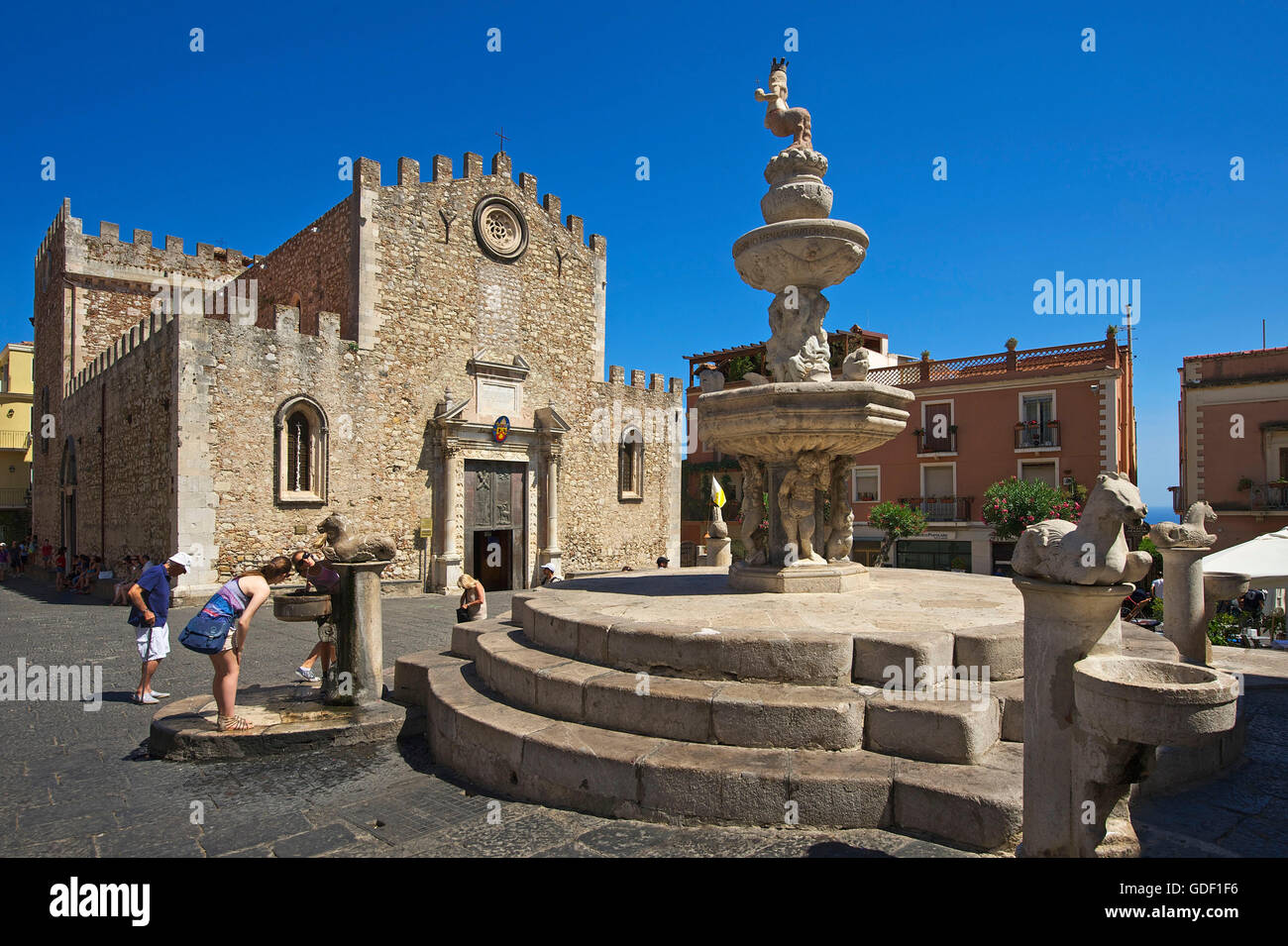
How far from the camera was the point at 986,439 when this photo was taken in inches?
1070

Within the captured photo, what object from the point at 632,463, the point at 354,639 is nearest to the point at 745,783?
the point at 354,639

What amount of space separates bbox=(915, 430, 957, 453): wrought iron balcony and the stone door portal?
52.7ft

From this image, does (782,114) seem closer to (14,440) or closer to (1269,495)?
(1269,495)

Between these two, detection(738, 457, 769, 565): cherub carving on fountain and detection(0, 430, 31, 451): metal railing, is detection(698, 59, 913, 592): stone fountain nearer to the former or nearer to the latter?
detection(738, 457, 769, 565): cherub carving on fountain

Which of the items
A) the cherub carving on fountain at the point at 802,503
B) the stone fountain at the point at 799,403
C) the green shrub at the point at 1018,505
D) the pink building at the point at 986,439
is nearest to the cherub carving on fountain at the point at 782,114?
the stone fountain at the point at 799,403

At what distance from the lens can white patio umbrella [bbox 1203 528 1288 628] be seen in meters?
9.95

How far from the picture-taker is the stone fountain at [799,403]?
21.9ft

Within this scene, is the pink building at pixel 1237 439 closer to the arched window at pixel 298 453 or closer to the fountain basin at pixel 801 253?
the fountain basin at pixel 801 253

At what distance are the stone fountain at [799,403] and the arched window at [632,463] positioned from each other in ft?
51.4

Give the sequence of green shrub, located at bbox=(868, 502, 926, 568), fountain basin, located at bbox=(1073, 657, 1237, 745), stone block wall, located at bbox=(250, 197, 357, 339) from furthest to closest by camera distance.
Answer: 1. green shrub, located at bbox=(868, 502, 926, 568)
2. stone block wall, located at bbox=(250, 197, 357, 339)
3. fountain basin, located at bbox=(1073, 657, 1237, 745)

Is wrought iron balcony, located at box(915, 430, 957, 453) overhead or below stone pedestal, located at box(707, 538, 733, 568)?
overhead

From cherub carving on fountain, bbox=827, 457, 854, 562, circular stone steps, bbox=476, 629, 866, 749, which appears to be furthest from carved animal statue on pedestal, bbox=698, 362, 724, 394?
circular stone steps, bbox=476, 629, 866, 749
